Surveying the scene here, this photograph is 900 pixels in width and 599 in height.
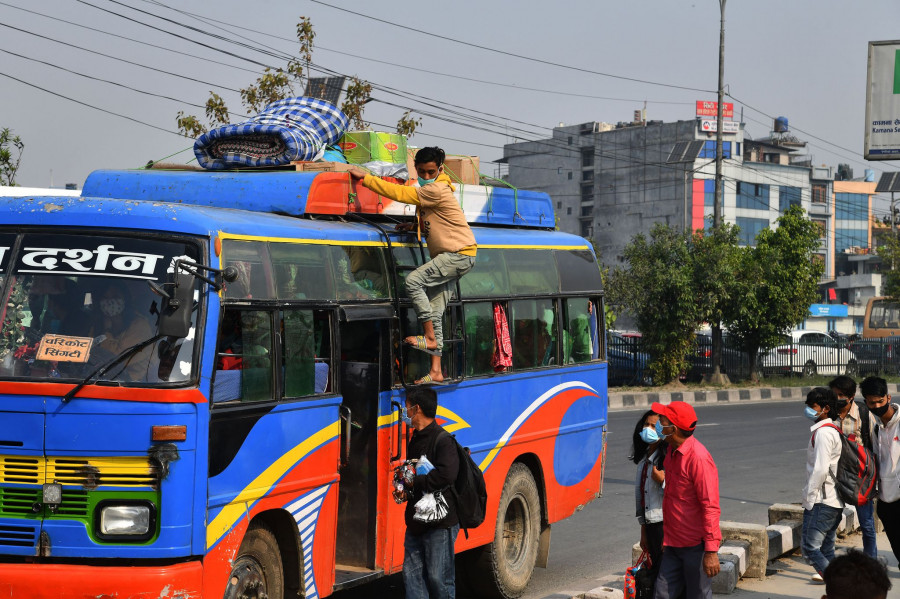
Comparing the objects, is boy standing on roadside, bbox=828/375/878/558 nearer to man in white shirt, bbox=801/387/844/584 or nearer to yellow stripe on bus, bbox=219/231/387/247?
man in white shirt, bbox=801/387/844/584

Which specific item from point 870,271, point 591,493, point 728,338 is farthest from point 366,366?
point 870,271

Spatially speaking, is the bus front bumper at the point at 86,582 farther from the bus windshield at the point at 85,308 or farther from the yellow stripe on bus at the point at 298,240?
the yellow stripe on bus at the point at 298,240

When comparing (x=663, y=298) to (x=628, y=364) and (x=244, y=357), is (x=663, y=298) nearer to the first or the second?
(x=628, y=364)

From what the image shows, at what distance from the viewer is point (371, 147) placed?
9.05 metres

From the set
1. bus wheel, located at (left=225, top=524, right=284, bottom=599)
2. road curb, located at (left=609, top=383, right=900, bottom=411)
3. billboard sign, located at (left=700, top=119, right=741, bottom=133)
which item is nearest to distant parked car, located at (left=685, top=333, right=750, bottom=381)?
road curb, located at (left=609, top=383, right=900, bottom=411)

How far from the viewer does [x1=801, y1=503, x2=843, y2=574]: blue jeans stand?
8.04 meters

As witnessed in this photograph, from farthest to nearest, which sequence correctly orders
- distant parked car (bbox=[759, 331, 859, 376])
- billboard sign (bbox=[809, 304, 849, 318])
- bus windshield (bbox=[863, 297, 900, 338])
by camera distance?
1. billboard sign (bbox=[809, 304, 849, 318])
2. bus windshield (bbox=[863, 297, 900, 338])
3. distant parked car (bbox=[759, 331, 859, 376])

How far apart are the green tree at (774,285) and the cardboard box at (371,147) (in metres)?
22.1

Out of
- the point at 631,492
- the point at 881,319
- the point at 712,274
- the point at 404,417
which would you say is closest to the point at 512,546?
the point at 404,417

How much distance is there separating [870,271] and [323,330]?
93.8 meters

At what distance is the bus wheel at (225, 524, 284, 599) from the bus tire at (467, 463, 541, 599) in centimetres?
265

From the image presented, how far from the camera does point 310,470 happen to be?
252 inches

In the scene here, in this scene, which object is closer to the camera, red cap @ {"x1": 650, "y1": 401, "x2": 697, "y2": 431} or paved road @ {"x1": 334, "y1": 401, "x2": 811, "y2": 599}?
red cap @ {"x1": 650, "y1": 401, "x2": 697, "y2": 431}

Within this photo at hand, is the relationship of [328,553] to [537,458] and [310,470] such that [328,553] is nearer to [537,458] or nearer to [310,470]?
[310,470]
